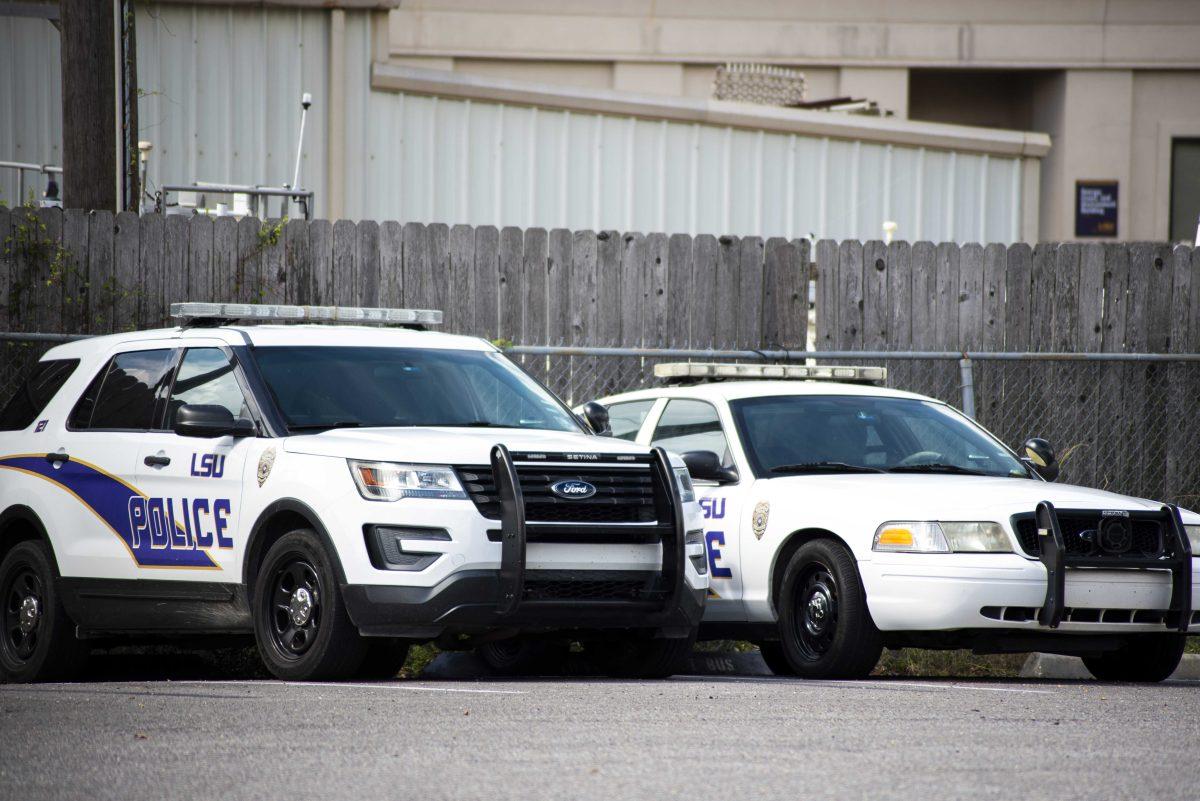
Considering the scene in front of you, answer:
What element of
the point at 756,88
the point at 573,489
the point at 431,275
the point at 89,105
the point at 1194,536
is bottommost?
the point at 1194,536

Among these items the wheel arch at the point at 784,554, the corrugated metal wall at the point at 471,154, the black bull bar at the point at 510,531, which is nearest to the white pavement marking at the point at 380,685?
the black bull bar at the point at 510,531

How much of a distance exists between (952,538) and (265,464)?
3.26m

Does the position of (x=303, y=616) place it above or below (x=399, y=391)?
below

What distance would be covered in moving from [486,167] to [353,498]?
41.4ft

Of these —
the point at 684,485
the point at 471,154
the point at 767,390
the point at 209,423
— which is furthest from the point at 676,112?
the point at 209,423

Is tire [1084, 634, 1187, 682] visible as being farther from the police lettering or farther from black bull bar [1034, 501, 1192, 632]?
the police lettering

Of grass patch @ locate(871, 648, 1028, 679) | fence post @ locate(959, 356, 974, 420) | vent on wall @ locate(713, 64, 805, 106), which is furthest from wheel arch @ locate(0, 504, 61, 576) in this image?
vent on wall @ locate(713, 64, 805, 106)

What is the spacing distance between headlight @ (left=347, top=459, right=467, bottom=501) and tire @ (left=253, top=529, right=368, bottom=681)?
0.36m

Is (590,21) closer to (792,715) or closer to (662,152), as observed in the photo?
(662,152)

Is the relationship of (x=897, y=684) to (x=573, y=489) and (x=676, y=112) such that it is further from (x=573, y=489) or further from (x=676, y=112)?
(x=676, y=112)

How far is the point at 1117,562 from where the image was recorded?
939cm

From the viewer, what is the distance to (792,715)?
24.1ft

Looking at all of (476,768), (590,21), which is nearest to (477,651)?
(476,768)

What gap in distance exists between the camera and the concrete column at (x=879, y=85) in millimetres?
27609
